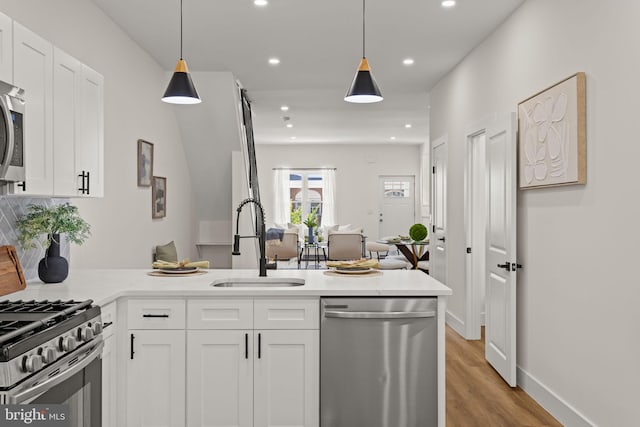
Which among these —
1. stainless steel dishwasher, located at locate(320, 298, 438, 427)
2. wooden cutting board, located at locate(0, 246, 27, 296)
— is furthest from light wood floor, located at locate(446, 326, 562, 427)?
wooden cutting board, located at locate(0, 246, 27, 296)

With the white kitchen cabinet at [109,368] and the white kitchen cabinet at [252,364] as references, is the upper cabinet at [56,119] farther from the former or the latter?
the white kitchen cabinet at [252,364]

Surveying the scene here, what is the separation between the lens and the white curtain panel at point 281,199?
516 inches

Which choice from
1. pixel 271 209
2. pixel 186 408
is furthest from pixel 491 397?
pixel 271 209

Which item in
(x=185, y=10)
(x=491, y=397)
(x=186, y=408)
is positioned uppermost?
(x=185, y=10)

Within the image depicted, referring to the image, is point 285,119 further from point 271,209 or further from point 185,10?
point 185,10

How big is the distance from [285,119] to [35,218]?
21.8 feet

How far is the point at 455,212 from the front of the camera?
18.7 ft

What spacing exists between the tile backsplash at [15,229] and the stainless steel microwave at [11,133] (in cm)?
61

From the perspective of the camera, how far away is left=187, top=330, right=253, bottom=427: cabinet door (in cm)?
267

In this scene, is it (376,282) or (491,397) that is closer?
(376,282)

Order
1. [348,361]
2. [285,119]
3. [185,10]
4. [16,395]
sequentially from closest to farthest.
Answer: [16,395], [348,361], [185,10], [285,119]

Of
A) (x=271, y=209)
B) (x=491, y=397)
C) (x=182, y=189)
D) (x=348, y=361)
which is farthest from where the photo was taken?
(x=271, y=209)

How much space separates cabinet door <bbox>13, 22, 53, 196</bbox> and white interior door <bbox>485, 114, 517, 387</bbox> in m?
3.00

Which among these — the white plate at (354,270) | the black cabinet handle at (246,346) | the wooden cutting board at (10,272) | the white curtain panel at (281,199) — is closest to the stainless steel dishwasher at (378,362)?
the black cabinet handle at (246,346)
